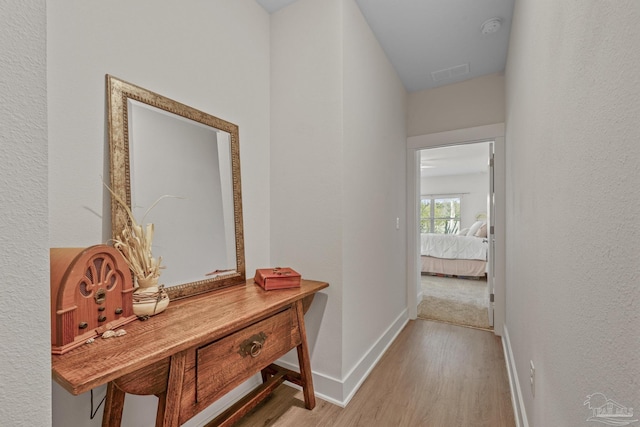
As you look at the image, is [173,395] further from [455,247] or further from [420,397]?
[455,247]

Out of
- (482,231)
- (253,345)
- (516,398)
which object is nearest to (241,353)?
(253,345)

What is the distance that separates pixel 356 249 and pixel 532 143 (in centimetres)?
115

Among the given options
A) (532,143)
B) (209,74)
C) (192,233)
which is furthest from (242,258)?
(532,143)

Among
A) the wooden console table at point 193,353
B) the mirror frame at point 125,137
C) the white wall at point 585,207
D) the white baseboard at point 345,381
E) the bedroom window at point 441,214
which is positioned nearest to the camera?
the white wall at point 585,207

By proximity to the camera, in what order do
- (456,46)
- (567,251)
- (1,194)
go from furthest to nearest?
(456,46), (567,251), (1,194)

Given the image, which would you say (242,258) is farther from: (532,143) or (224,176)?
(532,143)

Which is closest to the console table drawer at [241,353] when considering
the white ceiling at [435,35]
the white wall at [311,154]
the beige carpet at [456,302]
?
the white wall at [311,154]

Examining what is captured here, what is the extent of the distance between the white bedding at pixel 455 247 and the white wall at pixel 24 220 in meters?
6.02

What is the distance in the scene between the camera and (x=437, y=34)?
2.36 meters

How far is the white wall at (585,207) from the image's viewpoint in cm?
49

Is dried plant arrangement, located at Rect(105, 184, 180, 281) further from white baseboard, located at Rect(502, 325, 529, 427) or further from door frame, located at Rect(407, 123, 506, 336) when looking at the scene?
door frame, located at Rect(407, 123, 506, 336)

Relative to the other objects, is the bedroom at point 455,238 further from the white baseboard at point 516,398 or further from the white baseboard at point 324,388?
the white baseboard at point 324,388

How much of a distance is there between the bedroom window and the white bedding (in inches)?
128

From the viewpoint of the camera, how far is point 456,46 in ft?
8.29
